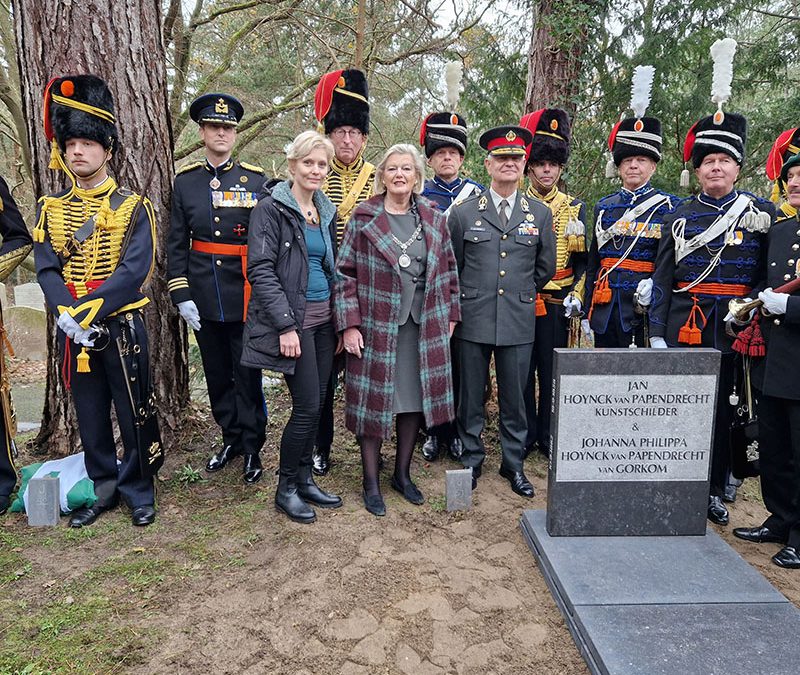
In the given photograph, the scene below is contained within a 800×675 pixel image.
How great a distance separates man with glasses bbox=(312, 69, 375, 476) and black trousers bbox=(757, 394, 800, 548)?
8.15 ft

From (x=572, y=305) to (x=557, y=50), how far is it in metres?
3.46

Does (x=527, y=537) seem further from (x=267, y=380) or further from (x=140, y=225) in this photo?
(x=267, y=380)

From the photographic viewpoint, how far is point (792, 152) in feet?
11.4

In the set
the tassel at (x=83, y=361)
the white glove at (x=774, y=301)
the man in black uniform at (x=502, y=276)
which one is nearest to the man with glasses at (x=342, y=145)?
the man in black uniform at (x=502, y=276)

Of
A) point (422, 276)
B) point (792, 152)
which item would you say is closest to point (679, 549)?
point (422, 276)

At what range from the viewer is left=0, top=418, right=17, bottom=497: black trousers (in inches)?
140

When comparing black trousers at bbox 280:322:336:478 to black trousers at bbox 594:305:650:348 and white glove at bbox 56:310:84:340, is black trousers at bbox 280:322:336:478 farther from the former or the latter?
black trousers at bbox 594:305:650:348

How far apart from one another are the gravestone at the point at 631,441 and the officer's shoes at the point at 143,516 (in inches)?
85.6

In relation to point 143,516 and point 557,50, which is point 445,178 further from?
point 143,516

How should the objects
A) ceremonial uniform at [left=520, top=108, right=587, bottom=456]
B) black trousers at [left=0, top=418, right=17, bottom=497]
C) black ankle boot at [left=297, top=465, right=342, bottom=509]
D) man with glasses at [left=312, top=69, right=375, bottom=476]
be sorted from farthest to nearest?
ceremonial uniform at [left=520, top=108, right=587, bottom=456] < man with glasses at [left=312, top=69, right=375, bottom=476] < black ankle boot at [left=297, top=465, right=342, bottom=509] < black trousers at [left=0, top=418, right=17, bottom=497]

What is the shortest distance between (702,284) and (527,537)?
5.69 feet

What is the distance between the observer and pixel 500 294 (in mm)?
3777

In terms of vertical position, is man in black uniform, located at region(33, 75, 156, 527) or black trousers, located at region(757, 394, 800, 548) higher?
man in black uniform, located at region(33, 75, 156, 527)

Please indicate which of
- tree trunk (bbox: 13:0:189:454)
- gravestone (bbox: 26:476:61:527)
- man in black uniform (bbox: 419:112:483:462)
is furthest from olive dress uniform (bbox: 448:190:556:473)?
gravestone (bbox: 26:476:61:527)
